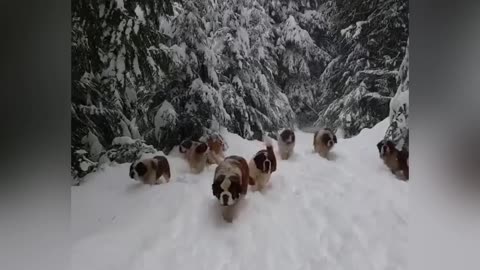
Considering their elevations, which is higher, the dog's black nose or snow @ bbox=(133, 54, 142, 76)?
snow @ bbox=(133, 54, 142, 76)

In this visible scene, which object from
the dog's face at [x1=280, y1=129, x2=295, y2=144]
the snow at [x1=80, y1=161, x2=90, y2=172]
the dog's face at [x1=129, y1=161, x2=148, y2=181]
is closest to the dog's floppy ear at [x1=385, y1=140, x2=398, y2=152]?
the dog's face at [x1=280, y1=129, x2=295, y2=144]

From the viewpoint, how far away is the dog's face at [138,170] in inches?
73.2

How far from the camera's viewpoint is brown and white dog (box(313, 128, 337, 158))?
182 cm

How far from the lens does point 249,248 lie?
1.79 m

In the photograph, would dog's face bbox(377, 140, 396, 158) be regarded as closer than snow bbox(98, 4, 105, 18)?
Yes

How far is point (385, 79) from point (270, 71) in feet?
1.33

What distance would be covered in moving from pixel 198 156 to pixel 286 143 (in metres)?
0.32

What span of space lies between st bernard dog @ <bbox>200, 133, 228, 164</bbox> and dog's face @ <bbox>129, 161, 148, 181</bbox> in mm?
233

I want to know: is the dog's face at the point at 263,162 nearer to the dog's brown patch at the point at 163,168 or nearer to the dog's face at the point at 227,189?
the dog's face at the point at 227,189

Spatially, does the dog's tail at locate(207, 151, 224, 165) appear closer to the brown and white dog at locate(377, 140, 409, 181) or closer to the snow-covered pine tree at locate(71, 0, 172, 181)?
the snow-covered pine tree at locate(71, 0, 172, 181)

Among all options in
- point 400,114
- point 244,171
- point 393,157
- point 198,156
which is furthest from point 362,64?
point 198,156

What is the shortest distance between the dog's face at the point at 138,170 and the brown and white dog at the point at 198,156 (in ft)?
0.49
